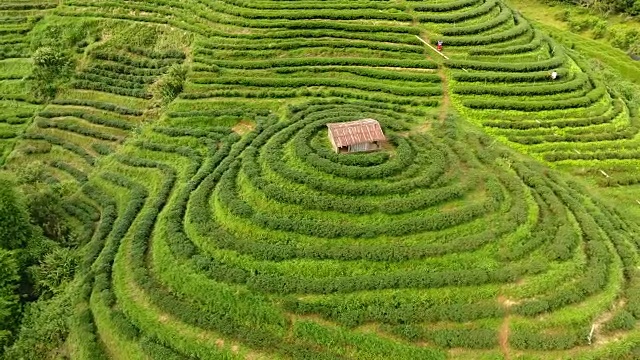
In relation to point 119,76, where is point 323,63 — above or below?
above

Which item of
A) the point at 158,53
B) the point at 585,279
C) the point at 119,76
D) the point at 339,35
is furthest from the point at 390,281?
the point at 119,76

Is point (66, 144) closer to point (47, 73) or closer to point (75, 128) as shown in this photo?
point (75, 128)

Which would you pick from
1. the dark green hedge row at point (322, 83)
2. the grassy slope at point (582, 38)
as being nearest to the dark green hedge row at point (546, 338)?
the dark green hedge row at point (322, 83)

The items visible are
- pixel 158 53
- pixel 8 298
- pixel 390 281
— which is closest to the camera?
pixel 390 281

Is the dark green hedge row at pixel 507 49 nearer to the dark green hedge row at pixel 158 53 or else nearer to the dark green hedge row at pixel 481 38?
the dark green hedge row at pixel 481 38

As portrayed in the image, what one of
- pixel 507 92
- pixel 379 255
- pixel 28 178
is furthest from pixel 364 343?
pixel 28 178

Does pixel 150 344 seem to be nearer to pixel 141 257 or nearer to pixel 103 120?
pixel 141 257

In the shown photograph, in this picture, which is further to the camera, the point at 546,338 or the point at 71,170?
the point at 71,170
